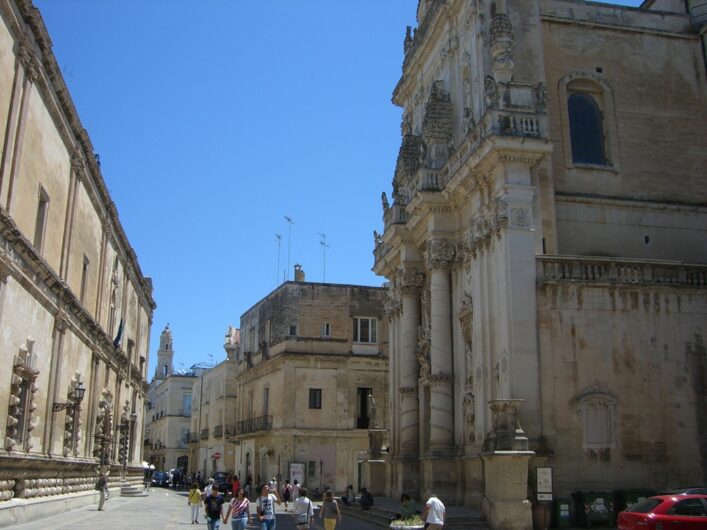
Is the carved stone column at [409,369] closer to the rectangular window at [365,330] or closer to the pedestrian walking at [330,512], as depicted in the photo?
the pedestrian walking at [330,512]

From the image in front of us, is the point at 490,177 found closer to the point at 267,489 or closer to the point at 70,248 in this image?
the point at 267,489

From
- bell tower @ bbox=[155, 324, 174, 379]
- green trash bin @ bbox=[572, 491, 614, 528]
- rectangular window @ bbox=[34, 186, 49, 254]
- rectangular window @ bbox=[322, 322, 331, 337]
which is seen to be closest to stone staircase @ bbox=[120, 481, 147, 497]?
rectangular window @ bbox=[322, 322, 331, 337]

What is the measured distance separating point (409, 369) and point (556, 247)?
24.8 feet

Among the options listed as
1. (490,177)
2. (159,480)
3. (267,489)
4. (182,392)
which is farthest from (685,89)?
(182,392)

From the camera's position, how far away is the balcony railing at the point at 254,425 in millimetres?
43553

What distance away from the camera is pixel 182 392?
264 feet

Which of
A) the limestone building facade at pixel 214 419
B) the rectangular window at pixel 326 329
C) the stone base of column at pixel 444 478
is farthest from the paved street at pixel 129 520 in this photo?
the limestone building facade at pixel 214 419

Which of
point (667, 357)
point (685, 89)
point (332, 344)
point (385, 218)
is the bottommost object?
point (667, 357)

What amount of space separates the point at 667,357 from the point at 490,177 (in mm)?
6868

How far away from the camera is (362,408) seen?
1698 inches

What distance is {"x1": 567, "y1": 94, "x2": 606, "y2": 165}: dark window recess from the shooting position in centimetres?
2464

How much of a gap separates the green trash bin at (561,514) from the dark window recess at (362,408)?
972 inches

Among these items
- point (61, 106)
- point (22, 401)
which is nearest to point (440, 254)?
point (61, 106)

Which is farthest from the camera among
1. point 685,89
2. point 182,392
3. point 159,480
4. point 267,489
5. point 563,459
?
point 182,392
